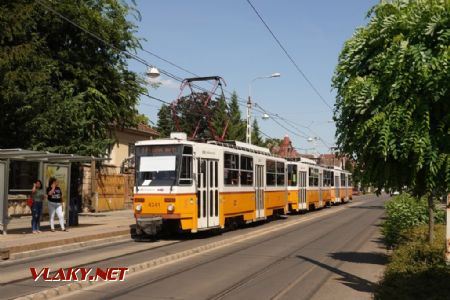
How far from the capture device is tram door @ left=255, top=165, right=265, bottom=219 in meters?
24.4

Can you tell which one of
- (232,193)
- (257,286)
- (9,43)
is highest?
(9,43)

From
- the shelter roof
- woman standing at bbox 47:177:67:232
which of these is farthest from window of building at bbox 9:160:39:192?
woman standing at bbox 47:177:67:232

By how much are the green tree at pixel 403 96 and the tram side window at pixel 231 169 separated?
12.6 m

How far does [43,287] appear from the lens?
961 centimetres

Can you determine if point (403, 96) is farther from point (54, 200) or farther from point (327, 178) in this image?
point (327, 178)

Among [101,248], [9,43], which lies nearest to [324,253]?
[101,248]

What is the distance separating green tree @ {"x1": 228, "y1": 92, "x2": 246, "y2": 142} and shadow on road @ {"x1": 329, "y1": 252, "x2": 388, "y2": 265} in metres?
58.8

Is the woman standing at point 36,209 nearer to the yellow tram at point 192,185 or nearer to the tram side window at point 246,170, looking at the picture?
the yellow tram at point 192,185

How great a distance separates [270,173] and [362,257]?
1228 cm

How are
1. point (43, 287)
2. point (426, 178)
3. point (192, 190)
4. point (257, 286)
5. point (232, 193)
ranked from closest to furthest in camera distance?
point (426, 178)
point (43, 287)
point (257, 286)
point (192, 190)
point (232, 193)

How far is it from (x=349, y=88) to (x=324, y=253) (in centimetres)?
846

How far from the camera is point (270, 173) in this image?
87.5ft

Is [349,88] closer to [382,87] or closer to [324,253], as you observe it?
[382,87]

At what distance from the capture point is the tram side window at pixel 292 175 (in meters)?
31.7
